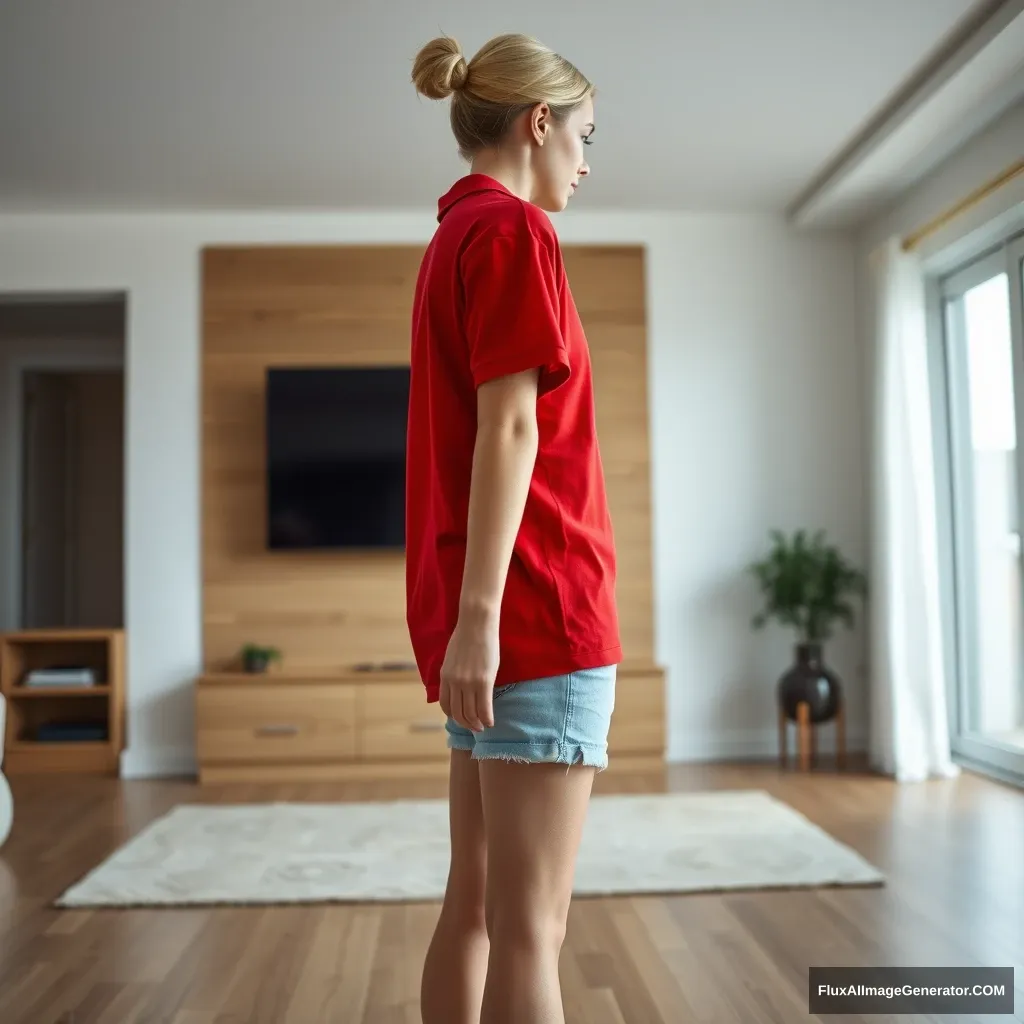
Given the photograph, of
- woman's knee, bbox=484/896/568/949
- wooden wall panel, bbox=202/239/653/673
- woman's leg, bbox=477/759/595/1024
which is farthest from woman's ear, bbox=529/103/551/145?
wooden wall panel, bbox=202/239/653/673

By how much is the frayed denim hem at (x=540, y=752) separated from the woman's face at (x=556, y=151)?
530mm

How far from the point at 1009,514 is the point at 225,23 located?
11.2 ft

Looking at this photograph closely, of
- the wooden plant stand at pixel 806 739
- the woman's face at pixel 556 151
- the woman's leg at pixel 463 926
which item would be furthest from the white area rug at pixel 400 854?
the woman's face at pixel 556 151

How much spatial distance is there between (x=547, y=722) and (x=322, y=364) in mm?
4369

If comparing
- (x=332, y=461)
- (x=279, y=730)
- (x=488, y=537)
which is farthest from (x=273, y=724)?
(x=488, y=537)

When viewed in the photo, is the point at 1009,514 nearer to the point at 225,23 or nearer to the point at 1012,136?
the point at 1012,136

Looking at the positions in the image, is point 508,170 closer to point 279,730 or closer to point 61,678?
point 279,730

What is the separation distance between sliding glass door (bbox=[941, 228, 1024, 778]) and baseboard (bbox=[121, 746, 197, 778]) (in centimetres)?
332

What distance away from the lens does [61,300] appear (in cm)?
523

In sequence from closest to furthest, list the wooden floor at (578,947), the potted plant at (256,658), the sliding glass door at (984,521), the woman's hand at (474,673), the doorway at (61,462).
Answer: the woman's hand at (474,673)
the wooden floor at (578,947)
the sliding glass door at (984,521)
the potted plant at (256,658)
the doorway at (61,462)

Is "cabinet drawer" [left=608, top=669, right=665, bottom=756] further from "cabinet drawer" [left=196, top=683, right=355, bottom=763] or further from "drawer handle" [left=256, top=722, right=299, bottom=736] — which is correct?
"drawer handle" [left=256, top=722, right=299, bottom=736]

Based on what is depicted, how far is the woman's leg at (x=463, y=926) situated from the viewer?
1191mm

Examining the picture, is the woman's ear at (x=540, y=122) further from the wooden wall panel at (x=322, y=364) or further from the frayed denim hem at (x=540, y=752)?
the wooden wall panel at (x=322, y=364)

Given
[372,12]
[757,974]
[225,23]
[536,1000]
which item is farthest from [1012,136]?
[536,1000]
